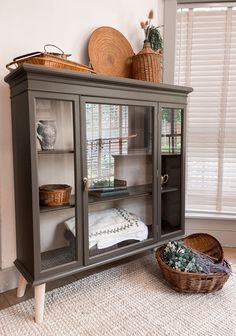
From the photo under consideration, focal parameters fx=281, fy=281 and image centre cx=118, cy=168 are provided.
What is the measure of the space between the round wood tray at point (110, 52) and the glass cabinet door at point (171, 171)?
0.47 metres

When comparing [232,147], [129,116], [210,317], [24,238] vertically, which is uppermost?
[129,116]

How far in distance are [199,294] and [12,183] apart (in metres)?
1.34

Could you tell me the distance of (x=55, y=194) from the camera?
154cm

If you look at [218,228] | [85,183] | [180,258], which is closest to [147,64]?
[85,183]

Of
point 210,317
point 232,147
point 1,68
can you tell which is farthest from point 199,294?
point 1,68

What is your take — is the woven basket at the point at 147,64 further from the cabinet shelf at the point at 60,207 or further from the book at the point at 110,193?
the cabinet shelf at the point at 60,207

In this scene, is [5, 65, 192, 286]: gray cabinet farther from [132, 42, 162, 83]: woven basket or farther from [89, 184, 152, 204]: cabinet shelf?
[132, 42, 162, 83]: woven basket

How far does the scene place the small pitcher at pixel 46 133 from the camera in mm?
1462

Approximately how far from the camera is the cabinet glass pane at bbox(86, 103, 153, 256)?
66.0 inches

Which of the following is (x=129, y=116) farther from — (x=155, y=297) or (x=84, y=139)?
(x=155, y=297)

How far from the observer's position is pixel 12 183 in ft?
5.65

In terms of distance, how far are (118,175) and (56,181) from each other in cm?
50

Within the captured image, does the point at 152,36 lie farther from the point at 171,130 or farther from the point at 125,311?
the point at 125,311

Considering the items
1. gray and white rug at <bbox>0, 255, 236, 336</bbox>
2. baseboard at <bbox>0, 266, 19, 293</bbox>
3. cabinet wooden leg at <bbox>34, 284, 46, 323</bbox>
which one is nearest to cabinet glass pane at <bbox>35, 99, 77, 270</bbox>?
cabinet wooden leg at <bbox>34, 284, 46, 323</bbox>
